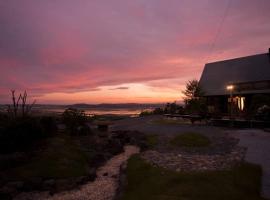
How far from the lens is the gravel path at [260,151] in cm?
812

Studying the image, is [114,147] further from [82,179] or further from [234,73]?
[234,73]

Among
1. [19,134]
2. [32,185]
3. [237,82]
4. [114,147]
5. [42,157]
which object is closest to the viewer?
[32,185]

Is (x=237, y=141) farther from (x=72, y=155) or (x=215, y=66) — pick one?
(x=215, y=66)

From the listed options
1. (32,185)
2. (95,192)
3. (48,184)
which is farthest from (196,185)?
(32,185)

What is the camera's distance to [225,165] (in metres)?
9.96

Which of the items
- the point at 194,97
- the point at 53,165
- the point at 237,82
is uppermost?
the point at 237,82

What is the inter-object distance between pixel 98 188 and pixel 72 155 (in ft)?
12.2

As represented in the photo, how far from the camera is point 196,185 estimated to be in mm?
7965

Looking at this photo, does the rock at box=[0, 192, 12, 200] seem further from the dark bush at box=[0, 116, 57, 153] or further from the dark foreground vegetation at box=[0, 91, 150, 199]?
the dark bush at box=[0, 116, 57, 153]

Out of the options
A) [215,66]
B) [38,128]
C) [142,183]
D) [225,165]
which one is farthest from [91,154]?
[215,66]

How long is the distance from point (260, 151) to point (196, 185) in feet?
17.9

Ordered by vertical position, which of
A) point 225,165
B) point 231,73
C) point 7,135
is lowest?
point 225,165

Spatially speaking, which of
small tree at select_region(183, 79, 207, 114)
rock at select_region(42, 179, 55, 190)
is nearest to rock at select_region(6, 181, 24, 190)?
rock at select_region(42, 179, 55, 190)

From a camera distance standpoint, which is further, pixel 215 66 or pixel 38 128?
pixel 215 66
